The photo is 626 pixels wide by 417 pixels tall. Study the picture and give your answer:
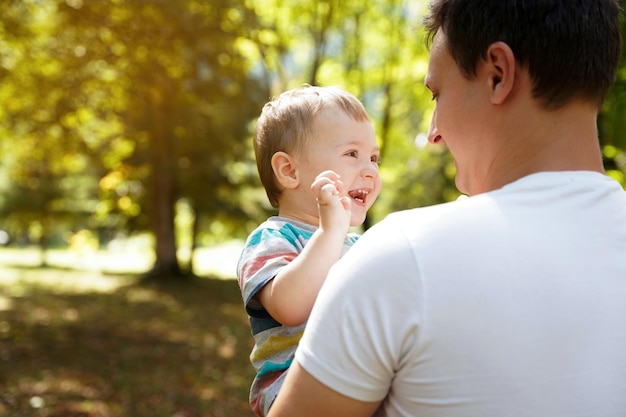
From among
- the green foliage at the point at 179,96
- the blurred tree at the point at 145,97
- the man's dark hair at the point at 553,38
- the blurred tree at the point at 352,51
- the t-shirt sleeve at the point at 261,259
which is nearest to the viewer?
the man's dark hair at the point at 553,38

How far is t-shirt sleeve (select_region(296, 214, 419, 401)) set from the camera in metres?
1.23

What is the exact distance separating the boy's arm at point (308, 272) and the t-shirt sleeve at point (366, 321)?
1.48 feet

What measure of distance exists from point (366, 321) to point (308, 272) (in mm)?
521

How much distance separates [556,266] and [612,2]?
0.61m

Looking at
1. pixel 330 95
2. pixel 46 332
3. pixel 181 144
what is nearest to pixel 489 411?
pixel 330 95

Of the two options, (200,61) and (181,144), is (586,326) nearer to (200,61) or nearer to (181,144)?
(200,61)

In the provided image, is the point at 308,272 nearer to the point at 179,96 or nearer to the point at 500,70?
the point at 500,70

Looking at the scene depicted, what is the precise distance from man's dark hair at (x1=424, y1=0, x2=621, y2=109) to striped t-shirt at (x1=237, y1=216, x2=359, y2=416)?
2.55 feet

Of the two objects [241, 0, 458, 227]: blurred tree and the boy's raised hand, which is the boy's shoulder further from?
[241, 0, 458, 227]: blurred tree

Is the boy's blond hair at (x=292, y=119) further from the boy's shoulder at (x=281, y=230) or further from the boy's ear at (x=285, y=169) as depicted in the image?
the boy's shoulder at (x=281, y=230)

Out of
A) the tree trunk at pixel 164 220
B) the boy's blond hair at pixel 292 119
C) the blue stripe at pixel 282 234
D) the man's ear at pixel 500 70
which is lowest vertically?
the tree trunk at pixel 164 220

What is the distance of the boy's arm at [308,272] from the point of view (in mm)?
1755

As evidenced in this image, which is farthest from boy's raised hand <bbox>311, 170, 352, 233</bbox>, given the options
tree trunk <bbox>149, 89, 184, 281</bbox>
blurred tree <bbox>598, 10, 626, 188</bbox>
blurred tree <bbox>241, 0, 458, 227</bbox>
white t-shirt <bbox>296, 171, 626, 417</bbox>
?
tree trunk <bbox>149, 89, 184, 281</bbox>

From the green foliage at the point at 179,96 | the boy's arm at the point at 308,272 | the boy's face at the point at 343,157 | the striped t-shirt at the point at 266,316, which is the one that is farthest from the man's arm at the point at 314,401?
the green foliage at the point at 179,96
